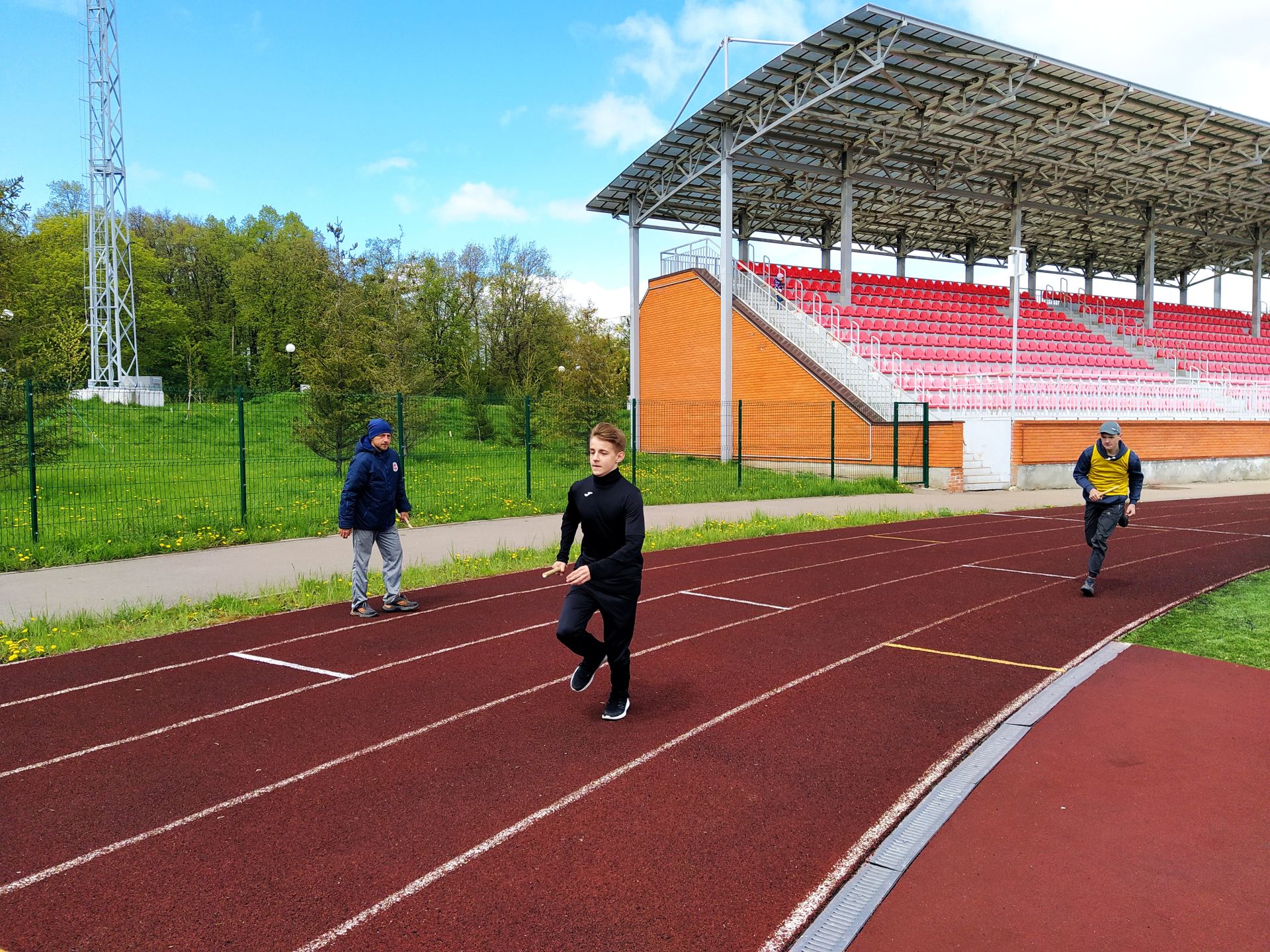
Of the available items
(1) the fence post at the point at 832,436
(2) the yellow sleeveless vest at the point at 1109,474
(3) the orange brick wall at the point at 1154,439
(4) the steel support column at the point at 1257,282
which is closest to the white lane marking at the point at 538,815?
(2) the yellow sleeveless vest at the point at 1109,474

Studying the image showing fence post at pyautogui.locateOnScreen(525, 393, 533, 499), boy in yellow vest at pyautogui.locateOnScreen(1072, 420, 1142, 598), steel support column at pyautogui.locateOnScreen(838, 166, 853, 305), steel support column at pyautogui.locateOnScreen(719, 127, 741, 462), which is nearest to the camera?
boy in yellow vest at pyautogui.locateOnScreen(1072, 420, 1142, 598)

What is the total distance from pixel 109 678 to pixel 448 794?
369 centimetres

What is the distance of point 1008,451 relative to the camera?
2306cm

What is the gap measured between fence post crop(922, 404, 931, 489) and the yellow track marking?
1583 cm

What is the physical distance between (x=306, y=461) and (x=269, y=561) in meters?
7.94

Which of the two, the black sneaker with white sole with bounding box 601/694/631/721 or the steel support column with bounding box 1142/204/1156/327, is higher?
the steel support column with bounding box 1142/204/1156/327

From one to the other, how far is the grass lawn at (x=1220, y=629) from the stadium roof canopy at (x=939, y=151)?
55.1ft

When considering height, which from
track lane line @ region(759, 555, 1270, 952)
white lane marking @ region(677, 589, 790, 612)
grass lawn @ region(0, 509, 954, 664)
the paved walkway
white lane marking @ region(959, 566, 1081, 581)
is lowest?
track lane line @ region(759, 555, 1270, 952)

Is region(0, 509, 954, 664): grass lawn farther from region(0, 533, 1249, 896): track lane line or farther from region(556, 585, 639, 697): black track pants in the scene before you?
region(556, 585, 639, 697): black track pants

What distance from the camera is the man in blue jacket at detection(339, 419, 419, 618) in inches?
339

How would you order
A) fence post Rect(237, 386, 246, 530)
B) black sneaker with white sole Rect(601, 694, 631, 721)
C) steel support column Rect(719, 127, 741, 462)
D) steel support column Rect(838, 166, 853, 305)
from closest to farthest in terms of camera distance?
black sneaker with white sole Rect(601, 694, 631, 721), fence post Rect(237, 386, 246, 530), steel support column Rect(719, 127, 741, 462), steel support column Rect(838, 166, 853, 305)

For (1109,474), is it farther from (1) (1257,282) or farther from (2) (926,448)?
(1) (1257,282)

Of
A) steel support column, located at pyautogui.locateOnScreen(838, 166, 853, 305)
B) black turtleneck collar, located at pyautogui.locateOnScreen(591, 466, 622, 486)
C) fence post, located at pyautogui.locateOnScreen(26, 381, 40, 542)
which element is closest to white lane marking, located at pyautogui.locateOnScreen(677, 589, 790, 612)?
black turtleneck collar, located at pyautogui.locateOnScreen(591, 466, 622, 486)

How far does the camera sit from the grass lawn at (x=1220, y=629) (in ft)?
22.5
